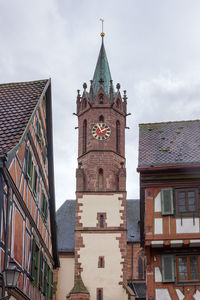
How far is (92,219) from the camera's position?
38.2m

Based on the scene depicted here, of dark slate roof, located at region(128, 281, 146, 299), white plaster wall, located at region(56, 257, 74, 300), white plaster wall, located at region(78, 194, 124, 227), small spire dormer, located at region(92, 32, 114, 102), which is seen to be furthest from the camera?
small spire dormer, located at region(92, 32, 114, 102)

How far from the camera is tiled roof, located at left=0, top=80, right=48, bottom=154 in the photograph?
14711 millimetres

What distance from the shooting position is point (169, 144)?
774 inches

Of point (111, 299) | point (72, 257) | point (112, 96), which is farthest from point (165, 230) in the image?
point (112, 96)

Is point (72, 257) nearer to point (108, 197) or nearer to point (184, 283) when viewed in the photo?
point (108, 197)

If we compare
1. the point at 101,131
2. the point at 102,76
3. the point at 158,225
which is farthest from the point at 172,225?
the point at 102,76

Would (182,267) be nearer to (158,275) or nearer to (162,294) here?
(158,275)

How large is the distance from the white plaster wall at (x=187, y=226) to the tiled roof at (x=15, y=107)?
219 inches

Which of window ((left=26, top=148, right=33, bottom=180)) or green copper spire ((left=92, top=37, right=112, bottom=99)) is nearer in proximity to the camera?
window ((left=26, top=148, right=33, bottom=180))

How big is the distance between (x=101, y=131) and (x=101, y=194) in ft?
18.8

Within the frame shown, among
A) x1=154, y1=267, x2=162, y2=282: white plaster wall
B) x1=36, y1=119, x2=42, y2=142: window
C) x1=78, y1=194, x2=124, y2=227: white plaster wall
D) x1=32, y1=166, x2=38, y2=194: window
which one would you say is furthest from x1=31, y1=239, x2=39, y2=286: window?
x1=78, y1=194, x2=124, y2=227: white plaster wall

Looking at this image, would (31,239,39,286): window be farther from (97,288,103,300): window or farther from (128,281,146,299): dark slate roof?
(128,281,146,299): dark slate roof

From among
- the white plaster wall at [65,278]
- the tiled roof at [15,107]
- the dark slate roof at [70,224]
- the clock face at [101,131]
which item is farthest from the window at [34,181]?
the dark slate roof at [70,224]

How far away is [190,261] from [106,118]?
26838mm
